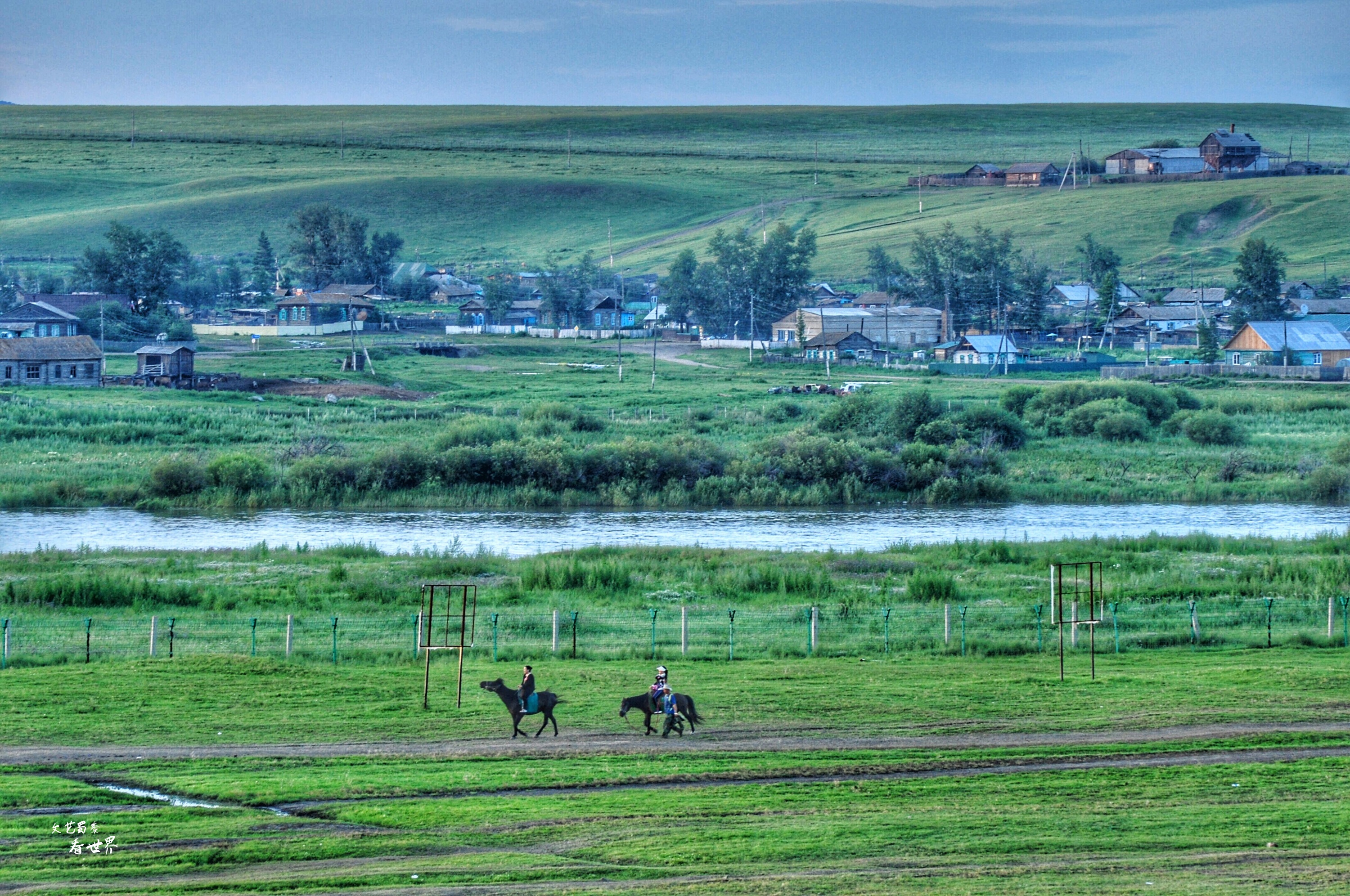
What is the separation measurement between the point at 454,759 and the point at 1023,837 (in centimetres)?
675

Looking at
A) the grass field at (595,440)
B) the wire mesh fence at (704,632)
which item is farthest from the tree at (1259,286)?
the wire mesh fence at (704,632)

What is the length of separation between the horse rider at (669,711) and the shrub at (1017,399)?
48.5 metres

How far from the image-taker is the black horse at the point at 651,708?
58.5 feet

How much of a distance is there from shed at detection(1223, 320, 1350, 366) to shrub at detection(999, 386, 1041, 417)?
23.3 meters

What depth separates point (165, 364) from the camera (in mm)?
70250

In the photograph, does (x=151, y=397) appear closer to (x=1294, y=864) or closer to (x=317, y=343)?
(x=317, y=343)

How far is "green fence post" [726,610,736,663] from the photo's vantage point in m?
23.6

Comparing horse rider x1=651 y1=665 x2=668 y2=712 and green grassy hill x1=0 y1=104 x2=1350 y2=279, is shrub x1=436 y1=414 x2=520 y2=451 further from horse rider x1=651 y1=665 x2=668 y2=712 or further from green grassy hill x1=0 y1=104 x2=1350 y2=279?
green grassy hill x1=0 y1=104 x2=1350 y2=279

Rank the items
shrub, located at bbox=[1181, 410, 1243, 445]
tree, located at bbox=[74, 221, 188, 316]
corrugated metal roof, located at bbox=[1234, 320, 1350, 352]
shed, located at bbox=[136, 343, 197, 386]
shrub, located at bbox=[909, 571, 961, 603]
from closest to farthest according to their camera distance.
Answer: shrub, located at bbox=[909, 571, 961, 603]
shrub, located at bbox=[1181, 410, 1243, 445]
shed, located at bbox=[136, 343, 197, 386]
corrugated metal roof, located at bbox=[1234, 320, 1350, 352]
tree, located at bbox=[74, 221, 188, 316]

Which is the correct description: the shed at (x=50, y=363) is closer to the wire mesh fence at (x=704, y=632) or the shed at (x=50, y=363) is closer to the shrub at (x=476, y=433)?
the shrub at (x=476, y=433)

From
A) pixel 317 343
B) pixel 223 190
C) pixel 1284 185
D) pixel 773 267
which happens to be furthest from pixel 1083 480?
pixel 223 190

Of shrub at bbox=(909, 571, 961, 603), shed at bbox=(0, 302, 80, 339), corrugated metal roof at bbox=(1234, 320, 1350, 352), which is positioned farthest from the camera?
shed at bbox=(0, 302, 80, 339)

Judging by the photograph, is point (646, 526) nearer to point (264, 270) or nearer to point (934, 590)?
point (934, 590)

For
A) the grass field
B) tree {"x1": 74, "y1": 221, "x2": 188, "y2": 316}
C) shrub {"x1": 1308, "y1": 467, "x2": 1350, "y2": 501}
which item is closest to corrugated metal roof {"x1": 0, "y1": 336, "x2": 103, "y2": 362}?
the grass field
